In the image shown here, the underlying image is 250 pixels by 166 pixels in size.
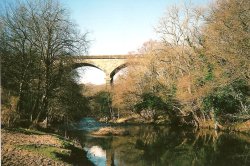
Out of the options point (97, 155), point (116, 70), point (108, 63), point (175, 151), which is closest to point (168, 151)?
point (175, 151)

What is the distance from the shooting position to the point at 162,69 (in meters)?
39.2

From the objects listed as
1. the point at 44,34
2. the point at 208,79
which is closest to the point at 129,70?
the point at 208,79

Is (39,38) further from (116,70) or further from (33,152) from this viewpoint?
(116,70)

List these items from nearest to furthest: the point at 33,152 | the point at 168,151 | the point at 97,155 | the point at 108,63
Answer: the point at 33,152 < the point at 97,155 < the point at 168,151 < the point at 108,63

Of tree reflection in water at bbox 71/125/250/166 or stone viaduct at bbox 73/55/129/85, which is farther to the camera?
stone viaduct at bbox 73/55/129/85

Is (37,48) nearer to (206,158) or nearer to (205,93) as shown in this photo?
(206,158)

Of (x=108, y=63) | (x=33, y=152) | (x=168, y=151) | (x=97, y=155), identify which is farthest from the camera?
(x=108, y=63)

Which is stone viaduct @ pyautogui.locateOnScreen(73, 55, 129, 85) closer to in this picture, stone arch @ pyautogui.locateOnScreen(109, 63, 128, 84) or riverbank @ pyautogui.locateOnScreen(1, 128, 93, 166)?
stone arch @ pyautogui.locateOnScreen(109, 63, 128, 84)

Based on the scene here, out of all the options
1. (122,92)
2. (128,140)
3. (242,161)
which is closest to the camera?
(242,161)

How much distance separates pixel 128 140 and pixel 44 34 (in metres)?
9.63

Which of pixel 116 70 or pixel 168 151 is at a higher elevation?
pixel 116 70

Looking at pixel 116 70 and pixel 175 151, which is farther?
pixel 116 70

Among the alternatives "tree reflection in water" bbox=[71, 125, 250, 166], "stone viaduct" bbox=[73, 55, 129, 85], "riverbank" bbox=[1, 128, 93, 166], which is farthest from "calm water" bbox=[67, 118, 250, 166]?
"stone viaduct" bbox=[73, 55, 129, 85]

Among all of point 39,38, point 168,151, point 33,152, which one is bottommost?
point 168,151
